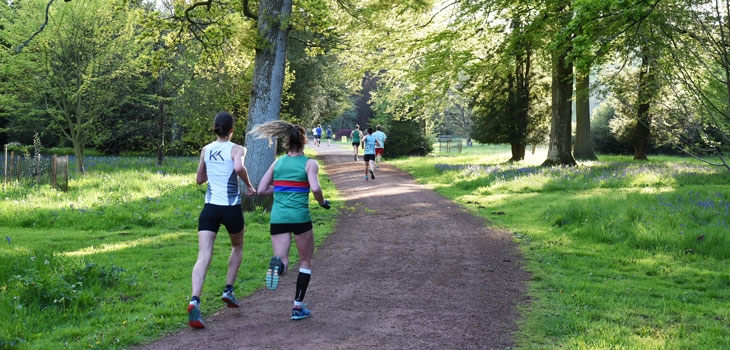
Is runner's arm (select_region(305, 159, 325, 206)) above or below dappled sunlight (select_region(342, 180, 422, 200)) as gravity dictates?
above

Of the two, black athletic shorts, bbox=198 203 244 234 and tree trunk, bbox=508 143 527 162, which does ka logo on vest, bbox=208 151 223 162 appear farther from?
tree trunk, bbox=508 143 527 162

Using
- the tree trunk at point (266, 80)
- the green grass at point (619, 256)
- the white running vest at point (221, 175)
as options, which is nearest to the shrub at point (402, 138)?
the green grass at point (619, 256)

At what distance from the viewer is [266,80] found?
43.2ft

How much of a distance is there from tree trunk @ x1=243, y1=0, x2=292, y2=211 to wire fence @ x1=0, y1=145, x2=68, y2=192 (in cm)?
599

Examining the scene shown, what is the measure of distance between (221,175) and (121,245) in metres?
4.67

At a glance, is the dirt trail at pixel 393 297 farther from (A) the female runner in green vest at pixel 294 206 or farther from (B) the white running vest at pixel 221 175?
(B) the white running vest at pixel 221 175

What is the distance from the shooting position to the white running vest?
5634mm

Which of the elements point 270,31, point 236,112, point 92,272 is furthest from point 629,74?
point 92,272

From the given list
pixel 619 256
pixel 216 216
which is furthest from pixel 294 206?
pixel 619 256

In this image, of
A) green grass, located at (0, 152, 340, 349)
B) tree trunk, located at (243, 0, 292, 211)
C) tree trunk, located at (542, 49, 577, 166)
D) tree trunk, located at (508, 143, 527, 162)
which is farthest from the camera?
tree trunk, located at (508, 143, 527, 162)

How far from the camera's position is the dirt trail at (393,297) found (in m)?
5.06

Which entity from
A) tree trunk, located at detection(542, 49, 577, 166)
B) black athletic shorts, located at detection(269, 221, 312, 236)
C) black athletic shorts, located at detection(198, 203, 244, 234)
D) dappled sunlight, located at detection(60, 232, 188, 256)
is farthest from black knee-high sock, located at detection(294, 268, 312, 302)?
tree trunk, located at detection(542, 49, 577, 166)

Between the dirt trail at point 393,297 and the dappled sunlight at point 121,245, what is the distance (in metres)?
2.92

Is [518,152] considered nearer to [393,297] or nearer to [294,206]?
[393,297]
